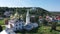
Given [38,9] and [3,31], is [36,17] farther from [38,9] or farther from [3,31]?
[3,31]

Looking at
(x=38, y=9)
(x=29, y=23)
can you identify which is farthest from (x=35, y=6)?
(x=29, y=23)

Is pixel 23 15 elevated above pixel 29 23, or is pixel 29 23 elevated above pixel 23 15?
pixel 23 15

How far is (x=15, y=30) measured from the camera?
1.57 m

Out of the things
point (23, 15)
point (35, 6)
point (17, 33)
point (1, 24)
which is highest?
point (35, 6)

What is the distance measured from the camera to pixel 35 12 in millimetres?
1590

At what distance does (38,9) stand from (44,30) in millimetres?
318

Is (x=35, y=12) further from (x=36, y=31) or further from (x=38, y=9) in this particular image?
(x=36, y=31)

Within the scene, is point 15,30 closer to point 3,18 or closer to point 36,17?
point 3,18

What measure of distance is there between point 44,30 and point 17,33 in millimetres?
395

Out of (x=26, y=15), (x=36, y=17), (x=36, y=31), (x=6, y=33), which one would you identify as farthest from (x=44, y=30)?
(x=6, y=33)

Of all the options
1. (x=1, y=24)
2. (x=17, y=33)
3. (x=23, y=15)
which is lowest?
(x=17, y=33)

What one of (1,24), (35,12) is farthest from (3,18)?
(35,12)

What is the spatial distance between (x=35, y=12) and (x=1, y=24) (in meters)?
0.52

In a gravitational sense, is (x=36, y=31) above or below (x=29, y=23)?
below
